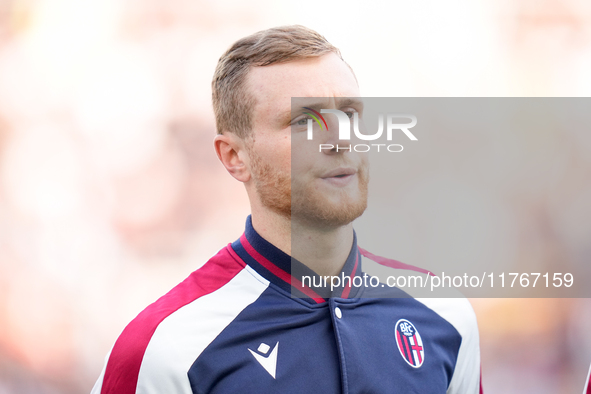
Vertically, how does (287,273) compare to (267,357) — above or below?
above

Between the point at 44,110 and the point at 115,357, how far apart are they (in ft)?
5.32

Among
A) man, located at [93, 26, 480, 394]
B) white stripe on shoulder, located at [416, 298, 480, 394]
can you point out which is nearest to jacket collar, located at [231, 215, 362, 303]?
man, located at [93, 26, 480, 394]

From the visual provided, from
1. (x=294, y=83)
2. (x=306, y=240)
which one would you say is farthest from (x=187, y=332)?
(x=294, y=83)

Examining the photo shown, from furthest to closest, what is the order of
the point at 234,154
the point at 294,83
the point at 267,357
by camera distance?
the point at 234,154, the point at 294,83, the point at 267,357

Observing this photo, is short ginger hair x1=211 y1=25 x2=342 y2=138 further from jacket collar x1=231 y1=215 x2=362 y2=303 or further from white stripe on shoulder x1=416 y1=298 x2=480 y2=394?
white stripe on shoulder x1=416 y1=298 x2=480 y2=394

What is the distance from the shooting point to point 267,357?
101cm

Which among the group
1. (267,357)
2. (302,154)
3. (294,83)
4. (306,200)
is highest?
(294,83)

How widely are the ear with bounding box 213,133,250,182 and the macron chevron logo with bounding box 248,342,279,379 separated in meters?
0.41

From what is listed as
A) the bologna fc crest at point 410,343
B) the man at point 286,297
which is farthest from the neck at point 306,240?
the bologna fc crest at point 410,343

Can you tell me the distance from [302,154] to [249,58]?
31 centimetres

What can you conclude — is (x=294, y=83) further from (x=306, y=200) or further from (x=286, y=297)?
(x=286, y=297)

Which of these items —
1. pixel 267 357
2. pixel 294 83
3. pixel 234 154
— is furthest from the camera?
pixel 234 154

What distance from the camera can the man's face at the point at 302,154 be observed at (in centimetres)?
108

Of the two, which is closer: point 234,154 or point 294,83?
point 294,83
